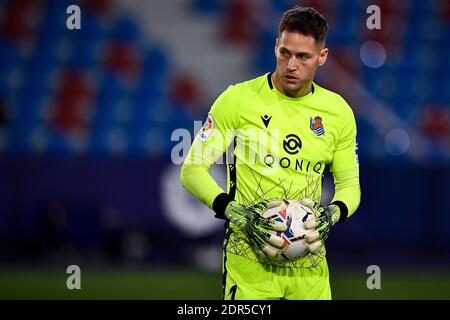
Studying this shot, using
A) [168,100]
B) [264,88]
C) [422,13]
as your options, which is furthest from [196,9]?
[264,88]

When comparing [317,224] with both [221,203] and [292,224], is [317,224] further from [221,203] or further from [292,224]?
[221,203]

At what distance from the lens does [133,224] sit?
12.3m

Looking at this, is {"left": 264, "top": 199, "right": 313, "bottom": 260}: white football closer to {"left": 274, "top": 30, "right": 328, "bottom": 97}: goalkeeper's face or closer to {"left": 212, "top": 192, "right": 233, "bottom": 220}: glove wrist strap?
{"left": 212, "top": 192, "right": 233, "bottom": 220}: glove wrist strap

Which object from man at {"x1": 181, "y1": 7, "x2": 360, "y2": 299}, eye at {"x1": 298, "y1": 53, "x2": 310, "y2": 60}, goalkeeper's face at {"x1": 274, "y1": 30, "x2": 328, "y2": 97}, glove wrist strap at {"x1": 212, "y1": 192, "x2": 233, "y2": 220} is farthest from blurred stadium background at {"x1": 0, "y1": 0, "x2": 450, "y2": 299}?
eye at {"x1": 298, "y1": 53, "x2": 310, "y2": 60}

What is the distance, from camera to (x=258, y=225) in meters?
4.70

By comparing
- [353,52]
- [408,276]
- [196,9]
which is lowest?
[408,276]

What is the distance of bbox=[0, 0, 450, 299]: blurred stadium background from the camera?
1200cm

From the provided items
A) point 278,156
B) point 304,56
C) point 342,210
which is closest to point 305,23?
point 304,56

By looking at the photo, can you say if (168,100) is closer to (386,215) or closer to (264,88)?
(386,215)

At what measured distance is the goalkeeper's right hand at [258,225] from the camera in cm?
468

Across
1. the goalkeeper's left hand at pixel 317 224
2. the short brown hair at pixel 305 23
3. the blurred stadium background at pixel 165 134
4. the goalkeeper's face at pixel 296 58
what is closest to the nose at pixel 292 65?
the goalkeeper's face at pixel 296 58

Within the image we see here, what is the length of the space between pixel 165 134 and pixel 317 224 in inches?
360

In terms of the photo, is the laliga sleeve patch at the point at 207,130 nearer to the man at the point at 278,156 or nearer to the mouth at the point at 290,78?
the man at the point at 278,156

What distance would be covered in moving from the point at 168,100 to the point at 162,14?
1.69 meters
